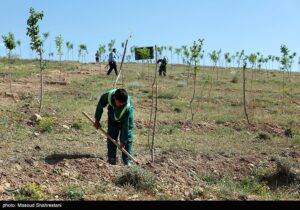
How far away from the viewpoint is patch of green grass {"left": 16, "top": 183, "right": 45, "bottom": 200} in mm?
5559

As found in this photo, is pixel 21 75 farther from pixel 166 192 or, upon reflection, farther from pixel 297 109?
pixel 166 192

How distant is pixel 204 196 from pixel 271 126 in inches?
334

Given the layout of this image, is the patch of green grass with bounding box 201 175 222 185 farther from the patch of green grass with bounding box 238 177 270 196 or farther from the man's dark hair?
the man's dark hair

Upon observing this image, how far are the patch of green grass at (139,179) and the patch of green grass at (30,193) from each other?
123 cm

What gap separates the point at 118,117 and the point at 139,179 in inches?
59.7

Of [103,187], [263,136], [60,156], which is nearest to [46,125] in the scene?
[60,156]

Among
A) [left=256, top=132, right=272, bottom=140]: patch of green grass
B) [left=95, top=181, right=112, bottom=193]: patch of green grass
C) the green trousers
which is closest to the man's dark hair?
the green trousers

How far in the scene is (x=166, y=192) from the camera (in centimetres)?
643

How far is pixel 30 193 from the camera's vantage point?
18.7 ft

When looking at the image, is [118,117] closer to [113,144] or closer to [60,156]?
[113,144]

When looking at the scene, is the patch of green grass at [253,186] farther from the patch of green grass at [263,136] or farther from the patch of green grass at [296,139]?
the patch of green grass at [263,136]

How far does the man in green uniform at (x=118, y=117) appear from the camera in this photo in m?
7.34

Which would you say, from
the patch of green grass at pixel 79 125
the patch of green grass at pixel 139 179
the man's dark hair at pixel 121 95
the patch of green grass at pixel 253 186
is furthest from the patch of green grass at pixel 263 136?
the patch of green grass at pixel 139 179

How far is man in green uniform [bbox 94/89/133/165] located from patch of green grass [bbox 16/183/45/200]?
1.93 meters
